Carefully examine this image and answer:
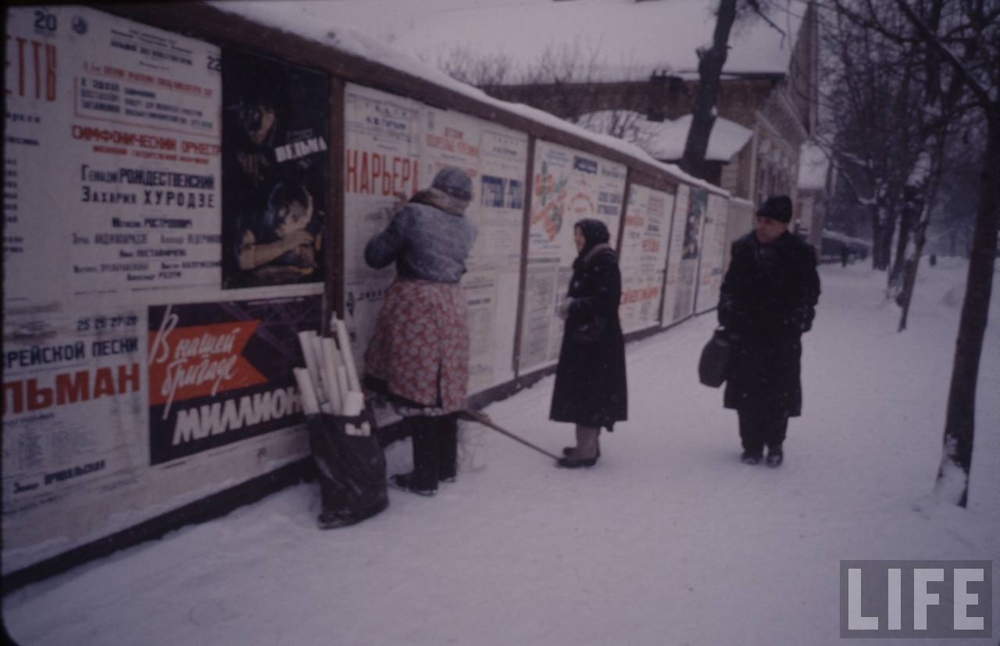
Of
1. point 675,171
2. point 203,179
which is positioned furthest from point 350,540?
point 675,171

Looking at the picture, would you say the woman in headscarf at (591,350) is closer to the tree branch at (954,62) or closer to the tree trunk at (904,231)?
the tree branch at (954,62)

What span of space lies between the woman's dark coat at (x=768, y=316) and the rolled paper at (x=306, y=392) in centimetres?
271

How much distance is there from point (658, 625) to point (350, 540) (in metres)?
1.44

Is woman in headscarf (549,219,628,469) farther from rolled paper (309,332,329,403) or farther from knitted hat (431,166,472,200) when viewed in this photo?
rolled paper (309,332,329,403)

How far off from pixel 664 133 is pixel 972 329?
15.8 metres

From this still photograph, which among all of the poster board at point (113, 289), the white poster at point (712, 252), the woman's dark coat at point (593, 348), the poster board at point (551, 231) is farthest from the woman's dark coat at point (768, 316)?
the white poster at point (712, 252)

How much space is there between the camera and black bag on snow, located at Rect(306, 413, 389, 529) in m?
3.19

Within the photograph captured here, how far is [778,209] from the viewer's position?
167 inches

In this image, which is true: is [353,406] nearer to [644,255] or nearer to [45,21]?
[45,21]

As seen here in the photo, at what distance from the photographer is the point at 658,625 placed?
2.61m

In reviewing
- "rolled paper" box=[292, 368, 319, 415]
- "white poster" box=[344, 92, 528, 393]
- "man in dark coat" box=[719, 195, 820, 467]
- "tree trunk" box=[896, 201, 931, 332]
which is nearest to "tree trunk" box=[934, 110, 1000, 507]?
"man in dark coat" box=[719, 195, 820, 467]

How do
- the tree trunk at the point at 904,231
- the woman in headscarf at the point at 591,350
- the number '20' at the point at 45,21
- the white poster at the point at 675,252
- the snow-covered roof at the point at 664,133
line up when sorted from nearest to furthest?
the number '20' at the point at 45,21
the woman in headscarf at the point at 591,350
the white poster at the point at 675,252
the tree trunk at the point at 904,231
the snow-covered roof at the point at 664,133

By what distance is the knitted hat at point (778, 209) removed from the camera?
13.9ft

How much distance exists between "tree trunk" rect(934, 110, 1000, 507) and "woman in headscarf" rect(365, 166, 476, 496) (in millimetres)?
2745
